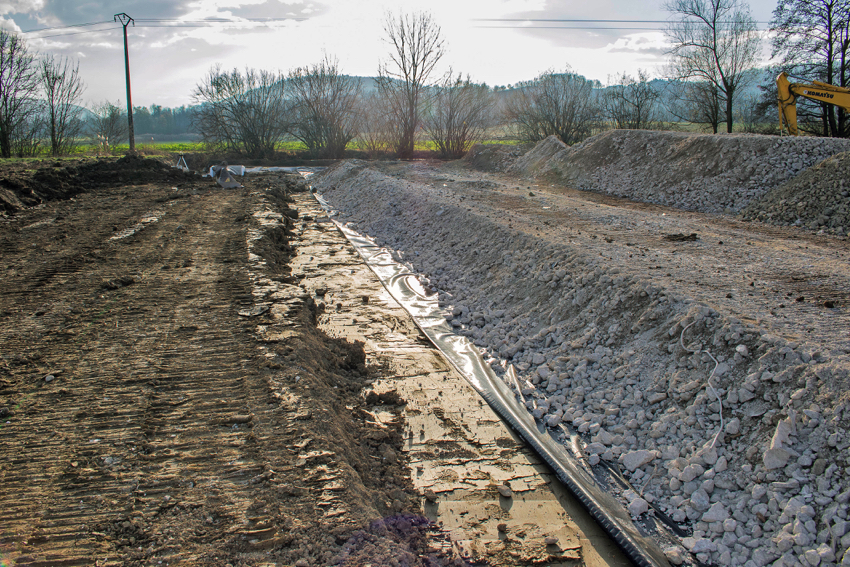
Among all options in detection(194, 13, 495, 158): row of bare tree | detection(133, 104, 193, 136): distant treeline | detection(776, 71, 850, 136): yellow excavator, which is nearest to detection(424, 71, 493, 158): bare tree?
detection(194, 13, 495, 158): row of bare tree

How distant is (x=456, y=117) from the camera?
25.5 meters

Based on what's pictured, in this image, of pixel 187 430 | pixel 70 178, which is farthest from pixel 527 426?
pixel 70 178

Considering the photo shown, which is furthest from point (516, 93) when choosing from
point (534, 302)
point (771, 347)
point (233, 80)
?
point (771, 347)

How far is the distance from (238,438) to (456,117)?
24.8m

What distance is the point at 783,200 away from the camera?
9.38m

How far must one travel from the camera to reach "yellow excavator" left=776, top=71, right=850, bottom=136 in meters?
12.4

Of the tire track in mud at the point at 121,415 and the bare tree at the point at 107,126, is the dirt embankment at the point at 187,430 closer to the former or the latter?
the tire track in mud at the point at 121,415

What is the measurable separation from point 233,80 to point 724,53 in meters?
26.6

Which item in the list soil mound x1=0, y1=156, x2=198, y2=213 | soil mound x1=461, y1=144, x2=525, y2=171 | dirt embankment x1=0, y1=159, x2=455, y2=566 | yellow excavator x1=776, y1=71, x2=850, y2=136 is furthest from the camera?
soil mound x1=461, y1=144, x2=525, y2=171

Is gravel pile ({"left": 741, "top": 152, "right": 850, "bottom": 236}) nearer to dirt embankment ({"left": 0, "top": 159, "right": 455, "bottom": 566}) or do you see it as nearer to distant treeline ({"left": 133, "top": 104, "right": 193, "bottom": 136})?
dirt embankment ({"left": 0, "top": 159, "right": 455, "bottom": 566})

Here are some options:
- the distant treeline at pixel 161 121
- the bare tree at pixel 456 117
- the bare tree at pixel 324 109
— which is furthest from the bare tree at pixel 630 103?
the distant treeline at pixel 161 121

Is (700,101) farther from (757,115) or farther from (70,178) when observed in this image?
(70,178)

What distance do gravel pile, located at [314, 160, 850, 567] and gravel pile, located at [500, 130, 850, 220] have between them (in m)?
7.32

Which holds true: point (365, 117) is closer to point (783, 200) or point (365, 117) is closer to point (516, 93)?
point (516, 93)
